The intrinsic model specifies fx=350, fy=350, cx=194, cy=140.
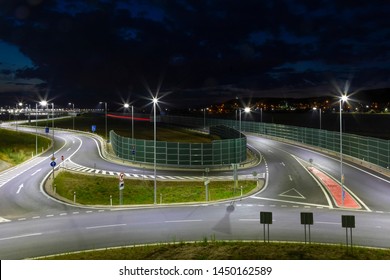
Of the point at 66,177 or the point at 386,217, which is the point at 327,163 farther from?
the point at 66,177

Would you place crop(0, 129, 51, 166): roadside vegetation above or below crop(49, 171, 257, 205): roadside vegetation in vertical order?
above

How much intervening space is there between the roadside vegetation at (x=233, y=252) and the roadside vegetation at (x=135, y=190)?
46.4 feet

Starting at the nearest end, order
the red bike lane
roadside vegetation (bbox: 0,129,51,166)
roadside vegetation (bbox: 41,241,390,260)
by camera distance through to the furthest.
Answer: roadside vegetation (bbox: 41,241,390,260)
the red bike lane
roadside vegetation (bbox: 0,129,51,166)

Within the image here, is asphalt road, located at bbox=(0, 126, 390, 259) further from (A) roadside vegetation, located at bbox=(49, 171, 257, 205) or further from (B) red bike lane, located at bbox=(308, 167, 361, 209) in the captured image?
(A) roadside vegetation, located at bbox=(49, 171, 257, 205)

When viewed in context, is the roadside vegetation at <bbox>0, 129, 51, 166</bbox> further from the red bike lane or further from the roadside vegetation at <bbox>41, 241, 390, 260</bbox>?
the red bike lane

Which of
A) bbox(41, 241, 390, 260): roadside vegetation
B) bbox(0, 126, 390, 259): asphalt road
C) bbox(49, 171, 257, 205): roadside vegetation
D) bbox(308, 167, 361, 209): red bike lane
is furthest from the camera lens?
bbox(49, 171, 257, 205): roadside vegetation

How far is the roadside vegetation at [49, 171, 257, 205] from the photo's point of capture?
119ft

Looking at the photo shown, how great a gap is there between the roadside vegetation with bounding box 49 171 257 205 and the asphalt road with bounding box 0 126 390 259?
2.64 m

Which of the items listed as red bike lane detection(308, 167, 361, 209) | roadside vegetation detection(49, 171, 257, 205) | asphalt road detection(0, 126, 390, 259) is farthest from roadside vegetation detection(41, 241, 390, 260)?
roadside vegetation detection(49, 171, 257, 205)

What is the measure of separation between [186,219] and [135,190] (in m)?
13.2

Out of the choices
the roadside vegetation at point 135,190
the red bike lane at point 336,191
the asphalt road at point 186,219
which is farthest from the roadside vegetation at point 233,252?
the roadside vegetation at point 135,190

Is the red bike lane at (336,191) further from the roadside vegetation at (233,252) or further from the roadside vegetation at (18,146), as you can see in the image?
the roadside vegetation at (18,146)

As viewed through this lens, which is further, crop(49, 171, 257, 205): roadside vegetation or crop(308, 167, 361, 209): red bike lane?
crop(49, 171, 257, 205): roadside vegetation

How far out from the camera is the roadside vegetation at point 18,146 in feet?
194
